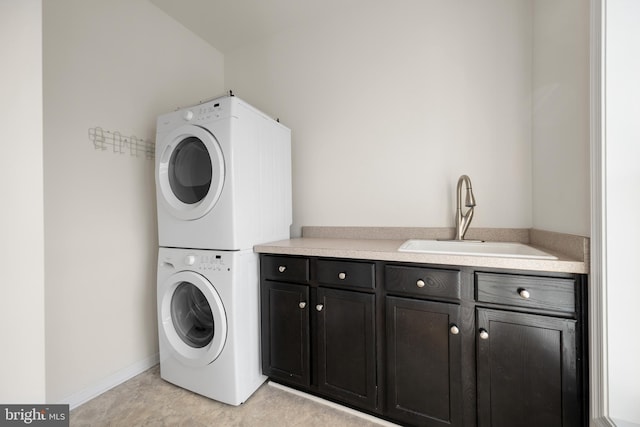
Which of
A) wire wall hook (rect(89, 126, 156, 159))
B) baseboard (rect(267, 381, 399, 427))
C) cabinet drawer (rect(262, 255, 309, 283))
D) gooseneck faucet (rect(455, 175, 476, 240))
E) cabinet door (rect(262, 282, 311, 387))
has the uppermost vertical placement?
wire wall hook (rect(89, 126, 156, 159))

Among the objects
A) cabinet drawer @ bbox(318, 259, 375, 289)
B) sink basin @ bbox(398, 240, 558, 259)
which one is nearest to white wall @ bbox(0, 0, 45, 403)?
cabinet drawer @ bbox(318, 259, 375, 289)

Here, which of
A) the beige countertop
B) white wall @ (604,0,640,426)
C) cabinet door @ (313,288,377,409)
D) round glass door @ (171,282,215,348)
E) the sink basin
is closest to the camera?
white wall @ (604,0,640,426)

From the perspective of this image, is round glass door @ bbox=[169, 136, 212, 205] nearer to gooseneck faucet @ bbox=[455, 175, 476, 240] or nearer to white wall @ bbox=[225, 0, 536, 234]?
white wall @ bbox=[225, 0, 536, 234]

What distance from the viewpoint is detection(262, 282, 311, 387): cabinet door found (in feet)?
4.70

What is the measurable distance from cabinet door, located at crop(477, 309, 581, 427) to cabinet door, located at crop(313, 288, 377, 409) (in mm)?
482

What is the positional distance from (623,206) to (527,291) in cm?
42

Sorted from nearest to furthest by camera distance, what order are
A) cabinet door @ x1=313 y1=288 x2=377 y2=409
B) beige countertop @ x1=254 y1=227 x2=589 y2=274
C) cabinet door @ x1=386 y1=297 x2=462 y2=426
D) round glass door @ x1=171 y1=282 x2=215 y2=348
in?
beige countertop @ x1=254 y1=227 x2=589 y2=274, cabinet door @ x1=386 y1=297 x2=462 y2=426, cabinet door @ x1=313 y1=288 x2=377 y2=409, round glass door @ x1=171 y1=282 x2=215 y2=348

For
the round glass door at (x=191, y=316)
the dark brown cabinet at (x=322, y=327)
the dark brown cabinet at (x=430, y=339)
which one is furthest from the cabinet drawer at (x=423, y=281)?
the round glass door at (x=191, y=316)

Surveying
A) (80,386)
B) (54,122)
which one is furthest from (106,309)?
(54,122)

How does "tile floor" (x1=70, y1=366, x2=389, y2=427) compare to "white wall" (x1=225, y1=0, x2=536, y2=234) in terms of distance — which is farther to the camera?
"white wall" (x1=225, y1=0, x2=536, y2=234)

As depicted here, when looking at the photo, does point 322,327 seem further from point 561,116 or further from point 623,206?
point 561,116

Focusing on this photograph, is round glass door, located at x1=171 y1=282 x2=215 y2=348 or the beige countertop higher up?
the beige countertop

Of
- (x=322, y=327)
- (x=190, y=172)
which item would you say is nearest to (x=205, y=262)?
(x=190, y=172)

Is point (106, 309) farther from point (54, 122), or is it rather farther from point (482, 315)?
point (482, 315)
